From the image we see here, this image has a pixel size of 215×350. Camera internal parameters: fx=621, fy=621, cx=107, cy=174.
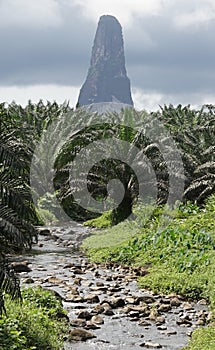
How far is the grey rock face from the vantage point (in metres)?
132

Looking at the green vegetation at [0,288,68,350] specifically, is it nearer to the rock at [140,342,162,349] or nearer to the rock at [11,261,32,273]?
the rock at [140,342,162,349]

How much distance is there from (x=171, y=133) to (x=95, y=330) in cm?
1473

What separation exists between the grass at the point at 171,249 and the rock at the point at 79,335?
1.27 m

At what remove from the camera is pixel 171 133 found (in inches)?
871

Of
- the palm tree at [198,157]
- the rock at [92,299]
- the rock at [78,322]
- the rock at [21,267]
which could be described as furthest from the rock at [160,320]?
the palm tree at [198,157]

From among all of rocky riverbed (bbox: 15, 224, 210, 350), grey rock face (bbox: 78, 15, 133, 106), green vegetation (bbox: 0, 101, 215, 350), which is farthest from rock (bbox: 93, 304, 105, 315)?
grey rock face (bbox: 78, 15, 133, 106)

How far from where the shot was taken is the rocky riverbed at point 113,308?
762 cm

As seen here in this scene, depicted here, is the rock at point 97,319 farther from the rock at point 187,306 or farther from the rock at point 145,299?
the rock at point 187,306

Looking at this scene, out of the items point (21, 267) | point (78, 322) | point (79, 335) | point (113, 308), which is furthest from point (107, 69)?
point (79, 335)

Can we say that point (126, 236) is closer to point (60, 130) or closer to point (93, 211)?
point (93, 211)

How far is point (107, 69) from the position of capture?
448 feet

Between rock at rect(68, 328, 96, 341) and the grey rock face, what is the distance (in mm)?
121583

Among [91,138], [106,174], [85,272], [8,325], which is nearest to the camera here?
[8,325]

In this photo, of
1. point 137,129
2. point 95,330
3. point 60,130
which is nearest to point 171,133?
point 137,129
